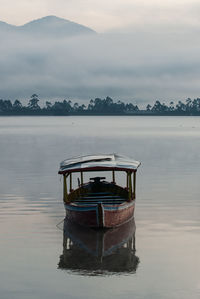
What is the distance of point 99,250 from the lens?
27.7 metres


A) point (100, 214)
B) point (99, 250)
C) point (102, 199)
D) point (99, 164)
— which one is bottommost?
point (99, 250)

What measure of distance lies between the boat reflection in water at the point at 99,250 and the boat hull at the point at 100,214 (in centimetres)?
35

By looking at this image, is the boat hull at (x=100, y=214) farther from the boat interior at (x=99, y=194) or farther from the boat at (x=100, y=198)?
the boat interior at (x=99, y=194)

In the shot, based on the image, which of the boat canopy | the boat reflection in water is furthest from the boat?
the boat reflection in water

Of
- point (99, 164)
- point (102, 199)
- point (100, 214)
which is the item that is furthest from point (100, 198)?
point (100, 214)

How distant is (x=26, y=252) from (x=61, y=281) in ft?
14.9

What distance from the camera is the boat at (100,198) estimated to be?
31297 millimetres

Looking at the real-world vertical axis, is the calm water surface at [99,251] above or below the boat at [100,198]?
below

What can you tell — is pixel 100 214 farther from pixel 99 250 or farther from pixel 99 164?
pixel 99 164

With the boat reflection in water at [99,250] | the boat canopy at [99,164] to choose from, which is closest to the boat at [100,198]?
the boat canopy at [99,164]

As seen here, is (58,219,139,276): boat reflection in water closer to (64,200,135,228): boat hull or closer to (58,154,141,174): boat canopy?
(64,200,135,228): boat hull

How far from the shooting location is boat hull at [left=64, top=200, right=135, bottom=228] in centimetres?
3094

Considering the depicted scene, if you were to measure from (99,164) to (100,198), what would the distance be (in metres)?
2.03

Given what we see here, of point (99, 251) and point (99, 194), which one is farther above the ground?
point (99, 194)
